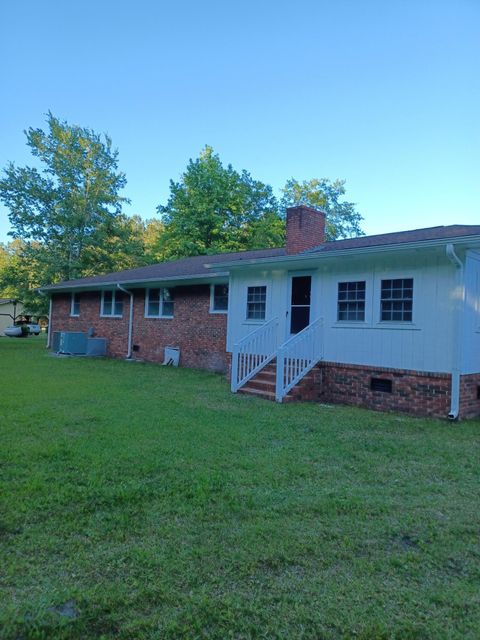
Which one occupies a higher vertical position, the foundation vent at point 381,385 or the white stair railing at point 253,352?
the white stair railing at point 253,352

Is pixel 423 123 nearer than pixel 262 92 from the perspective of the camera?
Yes

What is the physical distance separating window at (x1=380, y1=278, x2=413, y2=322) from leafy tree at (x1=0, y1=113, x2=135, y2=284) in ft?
78.0

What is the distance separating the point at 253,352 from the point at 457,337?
4.29 meters

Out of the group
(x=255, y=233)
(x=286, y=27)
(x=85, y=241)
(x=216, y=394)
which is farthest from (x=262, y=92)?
(x=85, y=241)

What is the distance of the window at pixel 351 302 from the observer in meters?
8.76

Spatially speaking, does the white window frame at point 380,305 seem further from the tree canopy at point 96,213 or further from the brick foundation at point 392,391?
the tree canopy at point 96,213

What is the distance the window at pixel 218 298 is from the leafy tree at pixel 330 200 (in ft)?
77.3

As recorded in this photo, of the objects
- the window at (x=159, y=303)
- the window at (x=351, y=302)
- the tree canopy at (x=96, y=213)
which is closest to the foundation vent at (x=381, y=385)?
the window at (x=351, y=302)

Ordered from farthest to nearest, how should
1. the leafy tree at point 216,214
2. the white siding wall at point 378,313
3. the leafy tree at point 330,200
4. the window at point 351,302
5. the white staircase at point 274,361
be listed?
the leafy tree at point 330,200, the leafy tree at point 216,214, the window at point 351,302, the white staircase at point 274,361, the white siding wall at point 378,313

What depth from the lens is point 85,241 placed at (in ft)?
93.9

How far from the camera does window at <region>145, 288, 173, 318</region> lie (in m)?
14.6

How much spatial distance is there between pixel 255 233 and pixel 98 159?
12.4 meters

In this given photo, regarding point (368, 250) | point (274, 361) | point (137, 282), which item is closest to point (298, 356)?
point (274, 361)

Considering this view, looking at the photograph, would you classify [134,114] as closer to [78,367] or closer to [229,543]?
[78,367]
